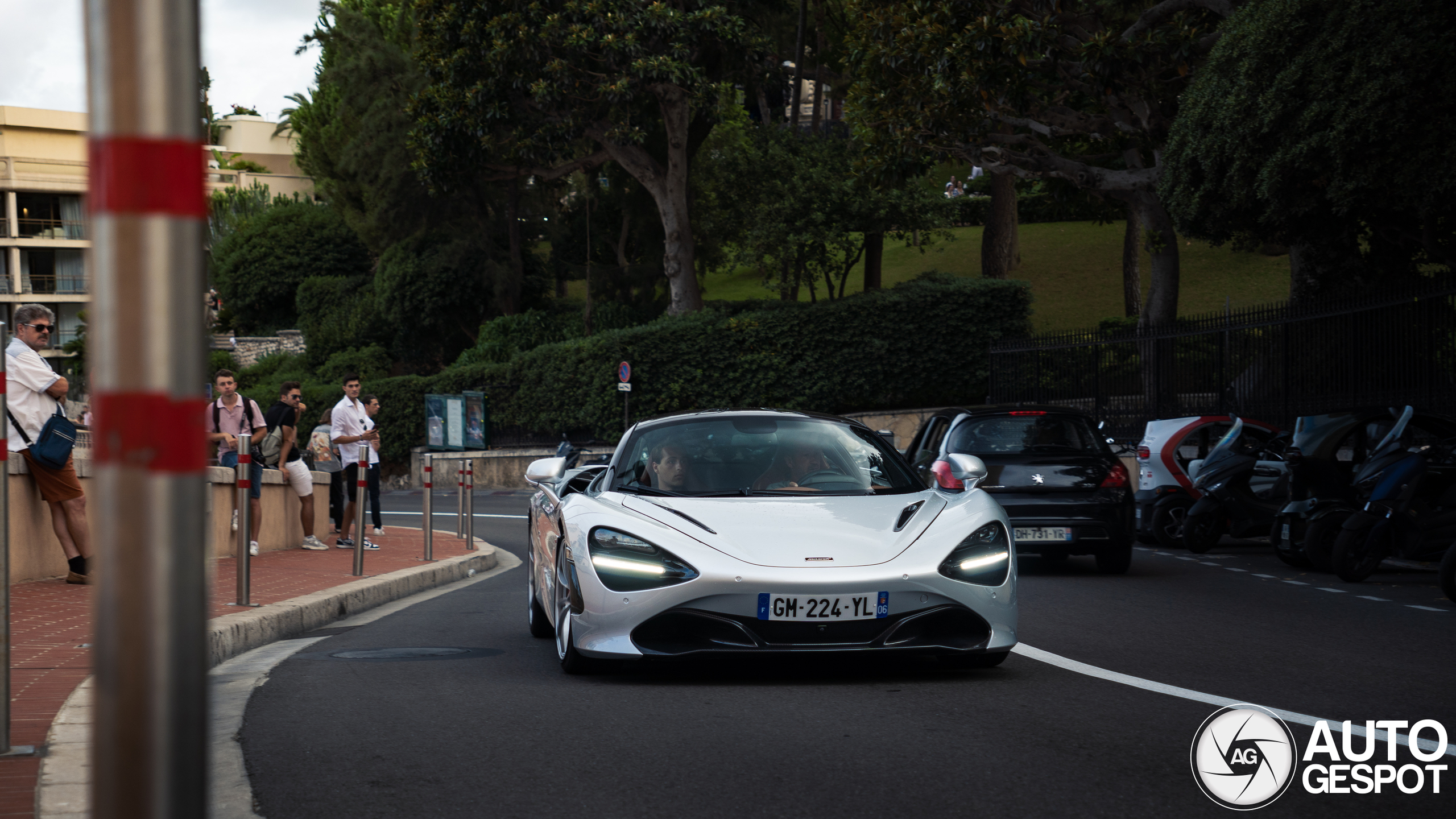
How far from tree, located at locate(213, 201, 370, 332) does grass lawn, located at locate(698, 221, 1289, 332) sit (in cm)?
1728

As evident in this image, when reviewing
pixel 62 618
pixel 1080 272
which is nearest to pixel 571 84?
pixel 62 618

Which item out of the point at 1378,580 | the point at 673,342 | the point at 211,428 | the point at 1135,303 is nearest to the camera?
the point at 1378,580

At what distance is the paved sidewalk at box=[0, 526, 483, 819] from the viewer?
4.97m

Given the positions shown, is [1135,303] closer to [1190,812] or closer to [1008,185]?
[1008,185]

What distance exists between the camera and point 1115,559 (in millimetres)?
13258

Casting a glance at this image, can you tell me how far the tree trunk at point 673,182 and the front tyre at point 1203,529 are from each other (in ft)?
70.8

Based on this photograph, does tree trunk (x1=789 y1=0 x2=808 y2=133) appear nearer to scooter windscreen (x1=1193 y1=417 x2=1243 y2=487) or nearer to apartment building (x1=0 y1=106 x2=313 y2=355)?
scooter windscreen (x1=1193 y1=417 x2=1243 y2=487)

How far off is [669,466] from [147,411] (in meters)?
6.12

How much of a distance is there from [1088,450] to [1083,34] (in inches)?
531

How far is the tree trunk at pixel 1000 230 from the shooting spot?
44.8 m

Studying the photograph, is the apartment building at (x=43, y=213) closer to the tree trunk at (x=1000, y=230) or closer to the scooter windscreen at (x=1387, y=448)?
the tree trunk at (x=1000, y=230)

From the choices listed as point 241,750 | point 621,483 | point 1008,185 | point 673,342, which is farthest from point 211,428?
point 1008,185

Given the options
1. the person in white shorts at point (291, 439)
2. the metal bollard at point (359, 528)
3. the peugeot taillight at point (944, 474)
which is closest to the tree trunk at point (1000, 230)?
the person in white shorts at point (291, 439)

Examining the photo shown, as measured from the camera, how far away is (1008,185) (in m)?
45.2
